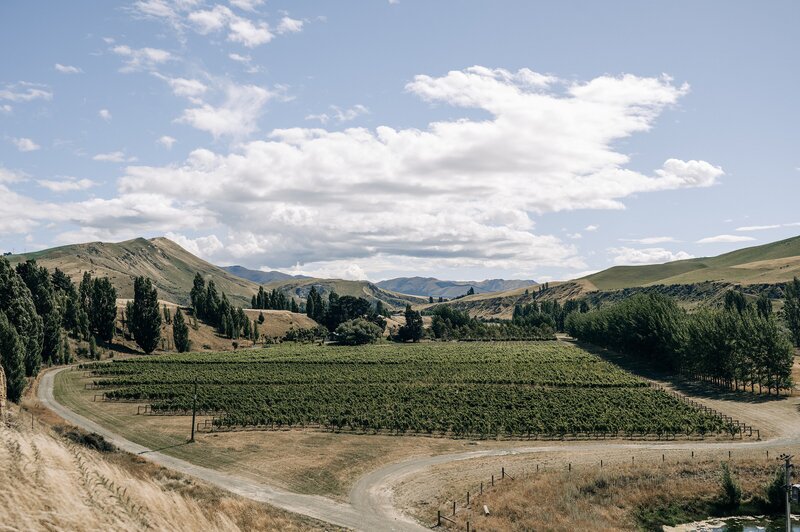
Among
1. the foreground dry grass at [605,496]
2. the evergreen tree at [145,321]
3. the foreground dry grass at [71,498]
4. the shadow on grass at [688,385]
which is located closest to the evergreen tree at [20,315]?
the evergreen tree at [145,321]

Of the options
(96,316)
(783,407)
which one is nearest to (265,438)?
(783,407)

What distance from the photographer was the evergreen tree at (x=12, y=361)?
6919 centimetres

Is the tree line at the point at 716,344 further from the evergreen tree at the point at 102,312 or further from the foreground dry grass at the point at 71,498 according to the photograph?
the evergreen tree at the point at 102,312

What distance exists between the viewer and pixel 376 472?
53344 millimetres

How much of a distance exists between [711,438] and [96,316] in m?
150

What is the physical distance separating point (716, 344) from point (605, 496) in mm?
63140

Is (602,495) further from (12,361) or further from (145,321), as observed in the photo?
(145,321)

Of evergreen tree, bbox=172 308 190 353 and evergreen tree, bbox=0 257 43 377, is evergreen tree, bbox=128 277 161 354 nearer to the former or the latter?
evergreen tree, bbox=172 308 190 353

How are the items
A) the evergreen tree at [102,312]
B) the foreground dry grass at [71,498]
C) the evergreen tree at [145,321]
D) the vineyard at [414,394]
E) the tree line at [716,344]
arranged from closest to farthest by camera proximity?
the foreground dry grass at [71,498]
the vineyard at [414,394]
the tree line at [716,344]
the evergreen tree at [102,312]
the evergreen tree at [145,321]

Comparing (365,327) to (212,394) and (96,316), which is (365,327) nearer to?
(96,316)

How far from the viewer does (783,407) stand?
78.7m

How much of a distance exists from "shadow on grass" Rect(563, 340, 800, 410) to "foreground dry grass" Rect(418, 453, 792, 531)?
38.7 meters

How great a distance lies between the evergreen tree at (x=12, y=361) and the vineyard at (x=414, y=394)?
57.1ft

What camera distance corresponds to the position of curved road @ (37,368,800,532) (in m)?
42.2
